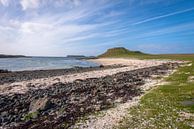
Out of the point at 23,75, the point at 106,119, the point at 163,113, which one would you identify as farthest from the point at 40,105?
the point at 23,75

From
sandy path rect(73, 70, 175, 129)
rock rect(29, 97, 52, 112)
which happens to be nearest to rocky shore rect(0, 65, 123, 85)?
rock rect(29, 97, 52, 112)

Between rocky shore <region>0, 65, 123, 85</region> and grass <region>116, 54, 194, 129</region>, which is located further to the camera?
rocky shore <region>0, 65, 123, 85</region>

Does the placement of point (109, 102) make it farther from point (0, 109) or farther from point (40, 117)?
point (0, 109)

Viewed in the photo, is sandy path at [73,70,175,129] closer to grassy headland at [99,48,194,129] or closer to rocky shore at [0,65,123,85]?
grassy headland at [99,48,194,129]

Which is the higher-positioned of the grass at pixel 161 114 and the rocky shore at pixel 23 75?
the grass at pixel 161 114

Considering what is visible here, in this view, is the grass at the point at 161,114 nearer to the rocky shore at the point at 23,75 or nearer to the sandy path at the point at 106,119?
the sandy path at the point at 106,119

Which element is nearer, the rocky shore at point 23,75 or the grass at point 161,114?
the grass at point 161,114

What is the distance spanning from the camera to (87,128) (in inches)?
550

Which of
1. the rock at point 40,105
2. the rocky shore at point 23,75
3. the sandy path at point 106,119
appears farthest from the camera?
the rocky shore at point 23,75

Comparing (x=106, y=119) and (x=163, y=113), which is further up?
(x=163, y=113)

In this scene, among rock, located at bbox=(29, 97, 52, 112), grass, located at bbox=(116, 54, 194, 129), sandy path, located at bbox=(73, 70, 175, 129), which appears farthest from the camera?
rock, located at bbox=(29, 97, 52, 112)

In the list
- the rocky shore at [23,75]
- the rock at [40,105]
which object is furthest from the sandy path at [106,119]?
the rocky shore at [23,75]

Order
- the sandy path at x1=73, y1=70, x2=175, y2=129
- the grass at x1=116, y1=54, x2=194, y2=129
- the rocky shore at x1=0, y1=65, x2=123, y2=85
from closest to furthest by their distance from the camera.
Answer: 1. the grass at x1=116, y1=54, x2=194, y2=129
2. the sandy path at x1=73, y1=70, x2=175, y2=129
3. the rocky shore at x1=0, y1=65, x2=123, y2=85

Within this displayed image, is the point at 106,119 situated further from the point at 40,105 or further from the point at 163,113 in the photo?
the point at 40,105
